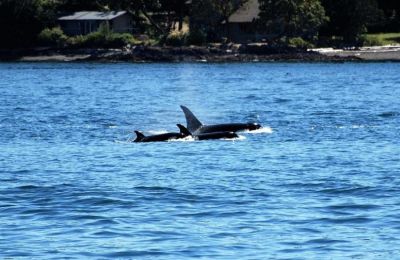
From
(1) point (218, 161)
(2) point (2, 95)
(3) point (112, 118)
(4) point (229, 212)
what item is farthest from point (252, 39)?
(4) point (229, 212)

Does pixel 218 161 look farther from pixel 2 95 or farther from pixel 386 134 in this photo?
pixel 2 95

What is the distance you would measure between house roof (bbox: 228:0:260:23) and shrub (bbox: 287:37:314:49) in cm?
604

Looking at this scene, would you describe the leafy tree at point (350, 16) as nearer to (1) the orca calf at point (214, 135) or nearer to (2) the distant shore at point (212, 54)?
(2) the distant shore at point (212, 54)

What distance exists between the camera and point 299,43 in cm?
13025

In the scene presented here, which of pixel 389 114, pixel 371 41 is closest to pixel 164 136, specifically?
pixel 389 114

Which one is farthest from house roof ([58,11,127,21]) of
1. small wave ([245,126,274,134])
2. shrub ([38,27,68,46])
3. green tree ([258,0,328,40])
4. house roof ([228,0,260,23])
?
small wave ([245,126,274,134])

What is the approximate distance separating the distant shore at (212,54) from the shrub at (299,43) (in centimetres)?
98

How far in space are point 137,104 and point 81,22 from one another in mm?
81242

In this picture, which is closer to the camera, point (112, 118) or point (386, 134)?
point (386, 134)

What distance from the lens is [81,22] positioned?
141m

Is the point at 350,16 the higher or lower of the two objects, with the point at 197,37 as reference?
higher

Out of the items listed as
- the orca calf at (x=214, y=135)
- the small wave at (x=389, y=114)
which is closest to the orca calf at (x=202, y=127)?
the orca calf at (x=214, y=135)

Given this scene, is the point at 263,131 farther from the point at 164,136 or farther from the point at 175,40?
the point at 175,40

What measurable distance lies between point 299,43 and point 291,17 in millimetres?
3627
